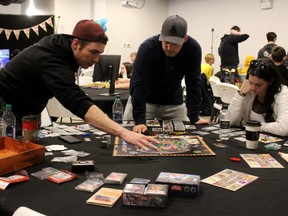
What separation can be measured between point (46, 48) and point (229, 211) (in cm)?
126

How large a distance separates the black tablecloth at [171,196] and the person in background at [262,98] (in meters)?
0.70

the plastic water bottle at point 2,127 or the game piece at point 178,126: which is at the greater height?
the plastic water bottle at point 2,127

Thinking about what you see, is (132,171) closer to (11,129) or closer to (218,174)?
(218,174)

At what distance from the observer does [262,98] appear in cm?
249

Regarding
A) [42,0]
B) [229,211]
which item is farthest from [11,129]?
[42,0]

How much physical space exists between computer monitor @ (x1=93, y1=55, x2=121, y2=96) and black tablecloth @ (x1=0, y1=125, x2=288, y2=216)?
2.28 meters

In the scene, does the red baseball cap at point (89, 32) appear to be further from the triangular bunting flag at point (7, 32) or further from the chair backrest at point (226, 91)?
the triangular bunting flag at point (7, 32)

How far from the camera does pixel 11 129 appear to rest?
2.00 m

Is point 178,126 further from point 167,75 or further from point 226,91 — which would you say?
point 226,91

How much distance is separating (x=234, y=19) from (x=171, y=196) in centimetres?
827

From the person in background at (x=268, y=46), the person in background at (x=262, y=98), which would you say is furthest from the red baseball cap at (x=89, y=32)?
the person in background at (x=268, y=46)

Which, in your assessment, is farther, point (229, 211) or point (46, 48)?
point (46, 48)

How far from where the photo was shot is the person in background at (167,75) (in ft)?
7.44

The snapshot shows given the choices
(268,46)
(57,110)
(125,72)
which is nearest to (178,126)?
(57,110)
